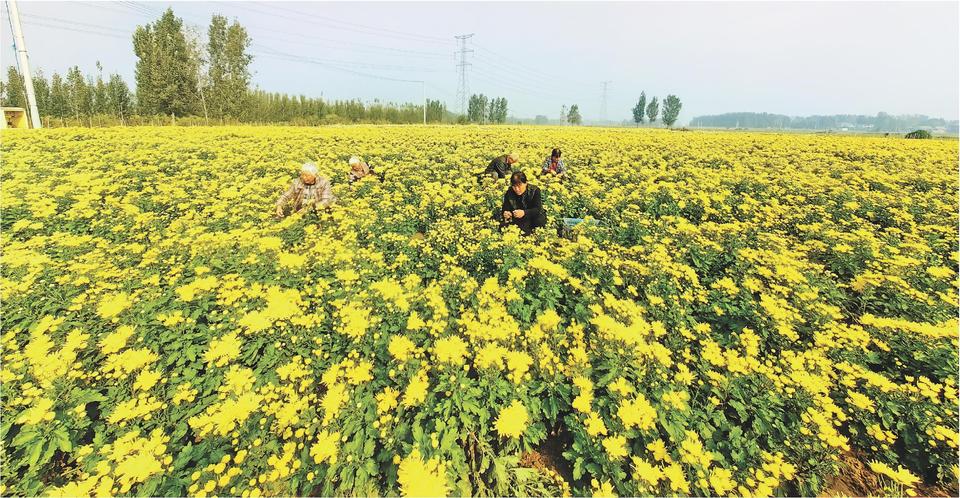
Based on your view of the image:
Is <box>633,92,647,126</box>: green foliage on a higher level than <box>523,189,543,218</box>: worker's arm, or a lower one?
higher

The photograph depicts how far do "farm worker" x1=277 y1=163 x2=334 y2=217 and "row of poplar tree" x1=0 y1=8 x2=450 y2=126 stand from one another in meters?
49.2

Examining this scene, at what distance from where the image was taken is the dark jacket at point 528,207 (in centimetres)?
638

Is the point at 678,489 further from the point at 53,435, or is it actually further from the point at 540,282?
the point at 53,435

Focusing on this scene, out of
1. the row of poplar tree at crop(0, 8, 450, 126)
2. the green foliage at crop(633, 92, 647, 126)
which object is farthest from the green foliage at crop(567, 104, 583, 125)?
the row of poplar tree at crop(0, 8, 450, 126)

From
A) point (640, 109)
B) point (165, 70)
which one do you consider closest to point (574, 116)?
point (640, 109)

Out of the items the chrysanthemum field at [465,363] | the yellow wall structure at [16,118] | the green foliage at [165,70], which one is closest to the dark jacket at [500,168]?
the chrysanthemum field at [465,363]

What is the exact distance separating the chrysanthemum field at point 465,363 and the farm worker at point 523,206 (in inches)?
→ 28.8

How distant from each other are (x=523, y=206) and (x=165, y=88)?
53219 mm

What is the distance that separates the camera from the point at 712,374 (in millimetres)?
3211

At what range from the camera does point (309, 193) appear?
7016 mm

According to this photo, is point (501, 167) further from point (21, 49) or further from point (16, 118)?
point (16, 118)

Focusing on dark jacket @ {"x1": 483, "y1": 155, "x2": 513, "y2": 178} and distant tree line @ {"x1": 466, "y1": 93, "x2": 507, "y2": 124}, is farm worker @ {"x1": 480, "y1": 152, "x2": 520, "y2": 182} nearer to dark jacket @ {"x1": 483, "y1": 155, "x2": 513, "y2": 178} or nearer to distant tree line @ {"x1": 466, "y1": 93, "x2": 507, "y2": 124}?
dark jacket @ {"x1": 483, "y1": 155, "x2": 513, "y2": 178}

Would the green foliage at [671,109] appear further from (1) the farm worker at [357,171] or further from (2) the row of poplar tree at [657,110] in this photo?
(1) the farm worker at [357,171]

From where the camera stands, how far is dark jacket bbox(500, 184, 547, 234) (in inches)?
251
